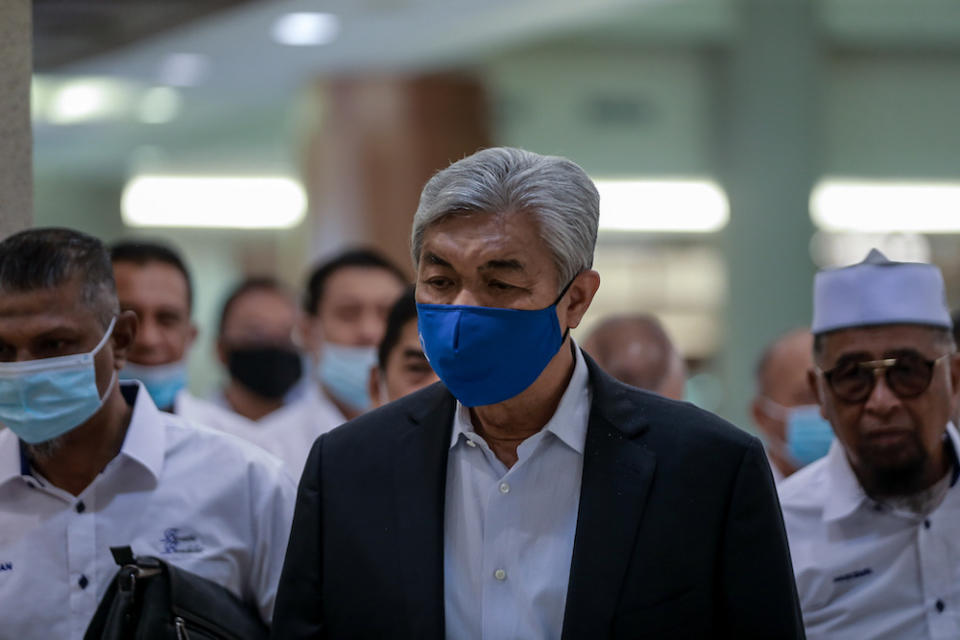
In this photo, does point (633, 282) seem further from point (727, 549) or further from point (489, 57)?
point (727, 549)

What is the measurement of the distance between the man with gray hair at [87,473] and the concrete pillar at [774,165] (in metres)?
7.38

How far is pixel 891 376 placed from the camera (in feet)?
9.50

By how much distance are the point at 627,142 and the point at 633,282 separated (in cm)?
148

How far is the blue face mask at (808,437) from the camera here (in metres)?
4.29

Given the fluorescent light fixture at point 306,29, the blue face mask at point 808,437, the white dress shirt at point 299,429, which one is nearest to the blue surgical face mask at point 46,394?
the white dress shirt at point 299,429

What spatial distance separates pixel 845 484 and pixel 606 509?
1.01 m

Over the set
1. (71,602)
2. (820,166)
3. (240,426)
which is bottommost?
(71,602)

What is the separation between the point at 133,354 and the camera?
409 centimetres

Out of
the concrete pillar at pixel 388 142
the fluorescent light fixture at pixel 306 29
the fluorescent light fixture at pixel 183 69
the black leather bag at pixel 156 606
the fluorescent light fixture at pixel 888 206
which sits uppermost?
the fluorescent light fixture at pixel 183 69

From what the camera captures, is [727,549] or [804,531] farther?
[804,531]

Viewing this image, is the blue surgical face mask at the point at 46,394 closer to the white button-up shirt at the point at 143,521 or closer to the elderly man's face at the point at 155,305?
the white button-up shirt at the point at 143,521

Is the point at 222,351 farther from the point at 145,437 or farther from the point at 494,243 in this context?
the point at 494,243

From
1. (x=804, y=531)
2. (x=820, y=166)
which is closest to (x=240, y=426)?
(x=804, y=531)

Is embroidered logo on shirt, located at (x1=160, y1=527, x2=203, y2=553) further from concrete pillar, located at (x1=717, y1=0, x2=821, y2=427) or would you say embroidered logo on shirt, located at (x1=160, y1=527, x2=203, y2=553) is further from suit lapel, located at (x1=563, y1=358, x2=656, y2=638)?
concrete pillar, located at (x1=717, y1=0, x2=821, y2=427)
